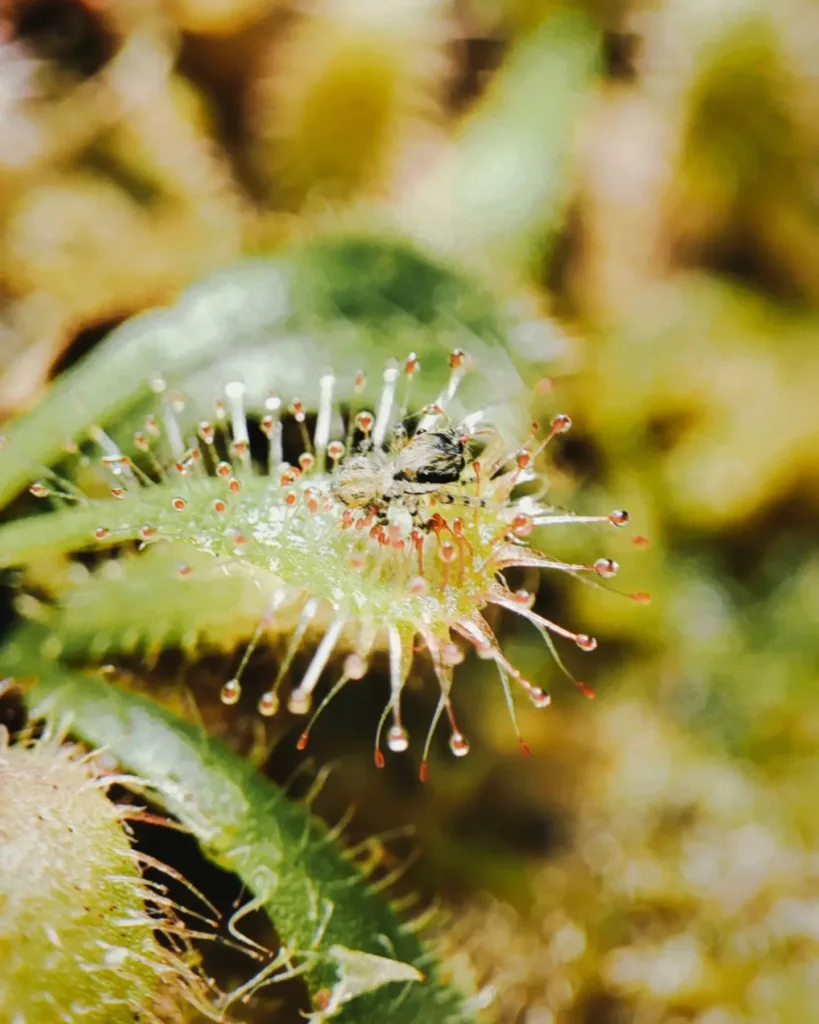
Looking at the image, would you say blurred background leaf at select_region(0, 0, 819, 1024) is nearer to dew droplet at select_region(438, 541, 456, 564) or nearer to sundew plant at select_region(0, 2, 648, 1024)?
sundew plant at select_region(0, 2, 648, 1024)

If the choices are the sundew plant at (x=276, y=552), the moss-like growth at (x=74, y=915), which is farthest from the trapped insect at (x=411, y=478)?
the moss-like growth at (x=74, y=915)

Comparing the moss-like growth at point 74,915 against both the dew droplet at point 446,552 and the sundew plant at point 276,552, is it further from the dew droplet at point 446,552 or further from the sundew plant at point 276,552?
the dew droplet at point 446,552

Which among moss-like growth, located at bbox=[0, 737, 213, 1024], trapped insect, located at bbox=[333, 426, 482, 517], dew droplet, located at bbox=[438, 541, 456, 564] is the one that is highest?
trapped insect, located at bbox=[333, 426, 482, 517]

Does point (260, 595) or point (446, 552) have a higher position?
point (446, 552)

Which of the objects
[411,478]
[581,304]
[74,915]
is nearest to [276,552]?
[411,478]

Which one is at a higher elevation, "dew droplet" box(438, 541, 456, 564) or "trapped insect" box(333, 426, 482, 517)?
"trapped insect" box(333, 426, 482, 517)

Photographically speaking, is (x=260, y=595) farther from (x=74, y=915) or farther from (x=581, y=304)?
(x=581, y=304)

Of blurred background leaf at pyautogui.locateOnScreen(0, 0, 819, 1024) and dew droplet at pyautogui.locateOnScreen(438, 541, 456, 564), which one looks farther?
blurred background leaf at pyautogui.locateOnScreen(0, 0, 819, 1024)

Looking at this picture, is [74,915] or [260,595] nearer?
[74,915]

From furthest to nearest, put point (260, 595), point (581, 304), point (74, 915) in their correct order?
point (581, 304)
point (260, 595)
point (74, 915)

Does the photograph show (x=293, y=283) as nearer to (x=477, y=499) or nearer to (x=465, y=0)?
(x=477, y=499)

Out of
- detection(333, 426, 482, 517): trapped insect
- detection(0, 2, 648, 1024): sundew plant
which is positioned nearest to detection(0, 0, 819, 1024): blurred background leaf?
detection(0, 2, 648, 1024): sundew plant
